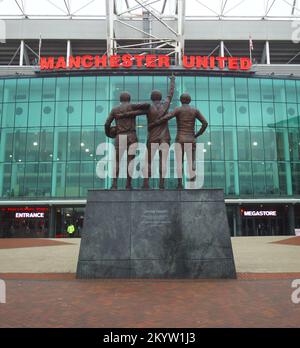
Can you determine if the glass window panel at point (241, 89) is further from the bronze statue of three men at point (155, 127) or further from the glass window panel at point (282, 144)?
the bronze statue of three men at point (155, 127)

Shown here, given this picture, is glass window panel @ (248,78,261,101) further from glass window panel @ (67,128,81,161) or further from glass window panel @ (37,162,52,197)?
glass window panel @ (37,162,52,197)

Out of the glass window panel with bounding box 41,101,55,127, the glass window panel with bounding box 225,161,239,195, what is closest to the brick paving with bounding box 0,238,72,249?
the glass window panel with bounding box 41,101,55,127

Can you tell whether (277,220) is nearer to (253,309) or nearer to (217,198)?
(217,198)

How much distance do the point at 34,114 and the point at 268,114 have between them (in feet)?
88.7

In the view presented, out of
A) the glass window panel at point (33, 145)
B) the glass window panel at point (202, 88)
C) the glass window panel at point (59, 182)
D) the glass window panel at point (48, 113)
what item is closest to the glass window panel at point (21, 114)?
the glass window panel at point (33, 145)

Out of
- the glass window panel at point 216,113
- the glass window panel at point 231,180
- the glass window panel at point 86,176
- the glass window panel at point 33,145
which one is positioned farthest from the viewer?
the glass window panel at point 216,113

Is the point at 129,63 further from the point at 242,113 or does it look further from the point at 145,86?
the point at 242,113

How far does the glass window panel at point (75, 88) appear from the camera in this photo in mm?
37781

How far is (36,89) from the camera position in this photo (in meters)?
38.2

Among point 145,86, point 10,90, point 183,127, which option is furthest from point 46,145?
point 183,127

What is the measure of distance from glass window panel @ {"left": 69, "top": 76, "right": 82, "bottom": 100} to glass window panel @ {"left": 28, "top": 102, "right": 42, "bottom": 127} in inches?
152

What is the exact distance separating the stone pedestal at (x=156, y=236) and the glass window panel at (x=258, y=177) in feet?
92.5

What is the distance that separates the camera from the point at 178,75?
38469 mm
